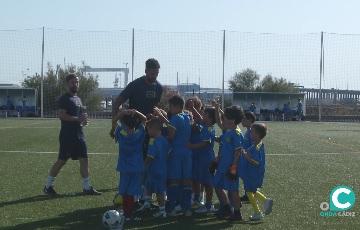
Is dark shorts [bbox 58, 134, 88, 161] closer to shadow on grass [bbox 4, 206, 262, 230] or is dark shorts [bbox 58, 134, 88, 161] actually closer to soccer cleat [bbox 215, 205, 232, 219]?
shadow on grass [bbox 4, 206, 262, 230]

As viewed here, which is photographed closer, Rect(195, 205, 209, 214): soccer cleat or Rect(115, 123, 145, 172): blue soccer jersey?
Rect(115, 123, 145, 172): blue soccer jersey

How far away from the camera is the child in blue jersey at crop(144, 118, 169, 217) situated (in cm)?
818

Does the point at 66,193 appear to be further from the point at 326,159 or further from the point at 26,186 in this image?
the point at 326,159

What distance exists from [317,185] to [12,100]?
125ft

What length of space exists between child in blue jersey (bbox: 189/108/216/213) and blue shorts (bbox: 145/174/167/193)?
632 millimetres

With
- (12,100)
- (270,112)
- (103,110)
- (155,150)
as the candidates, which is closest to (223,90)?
(270,112)

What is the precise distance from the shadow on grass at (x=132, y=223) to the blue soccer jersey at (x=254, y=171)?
57 centimetres

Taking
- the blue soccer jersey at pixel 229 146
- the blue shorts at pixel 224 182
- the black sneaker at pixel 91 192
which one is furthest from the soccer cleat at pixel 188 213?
the black sneaker at pixel 91 192

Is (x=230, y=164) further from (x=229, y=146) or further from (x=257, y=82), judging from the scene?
(x=257, y=82)

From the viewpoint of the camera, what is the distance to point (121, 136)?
7.94 metres

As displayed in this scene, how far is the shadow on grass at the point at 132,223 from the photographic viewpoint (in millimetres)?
7527

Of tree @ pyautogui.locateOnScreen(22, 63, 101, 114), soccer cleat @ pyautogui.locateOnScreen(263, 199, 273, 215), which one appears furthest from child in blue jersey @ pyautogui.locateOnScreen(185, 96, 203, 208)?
tree @ pyautogui.locateOnScreen(22, 63, 101, 114)

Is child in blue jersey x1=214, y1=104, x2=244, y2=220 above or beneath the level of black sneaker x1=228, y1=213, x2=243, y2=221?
above

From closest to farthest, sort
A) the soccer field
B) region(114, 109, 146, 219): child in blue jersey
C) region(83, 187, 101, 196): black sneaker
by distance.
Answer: the soccer field, region(114, 109, 146, 219): child in blue jersey, region(83, 187, 101, 196): black sneaker
